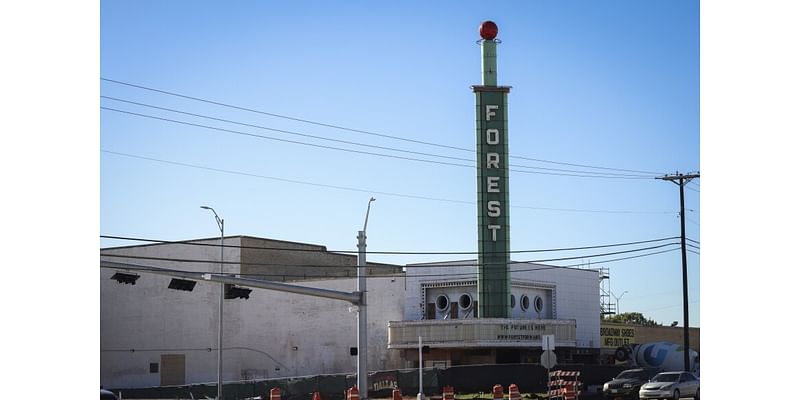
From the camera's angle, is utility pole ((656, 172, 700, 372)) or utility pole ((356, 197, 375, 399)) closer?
utility pole ((356, 197, 375, 399))

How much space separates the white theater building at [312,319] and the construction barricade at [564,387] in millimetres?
9778

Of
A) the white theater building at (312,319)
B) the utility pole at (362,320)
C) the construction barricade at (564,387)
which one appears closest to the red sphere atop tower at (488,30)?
the white theater building at (312,319)

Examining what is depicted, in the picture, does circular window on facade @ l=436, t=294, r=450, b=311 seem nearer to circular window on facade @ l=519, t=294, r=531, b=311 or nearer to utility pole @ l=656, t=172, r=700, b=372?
circular window on facade @ l=519, t=294, r=531, b=311

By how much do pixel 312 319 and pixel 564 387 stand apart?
27331mm

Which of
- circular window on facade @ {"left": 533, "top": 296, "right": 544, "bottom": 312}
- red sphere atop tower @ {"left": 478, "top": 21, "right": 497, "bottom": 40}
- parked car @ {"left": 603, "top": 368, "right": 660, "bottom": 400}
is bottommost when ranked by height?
parked car @ {"left": 603, "top": 368, "right": 660, "bottom": 400}

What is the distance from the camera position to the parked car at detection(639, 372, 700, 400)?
41.7m

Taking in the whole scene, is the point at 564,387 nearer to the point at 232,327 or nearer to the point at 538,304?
the point at 538,304

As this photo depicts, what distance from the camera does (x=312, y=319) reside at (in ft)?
231

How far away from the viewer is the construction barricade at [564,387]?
4076 centimetres

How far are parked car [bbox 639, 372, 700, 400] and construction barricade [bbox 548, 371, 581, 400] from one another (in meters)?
3.12

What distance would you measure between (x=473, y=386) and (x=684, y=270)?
42.3 feet

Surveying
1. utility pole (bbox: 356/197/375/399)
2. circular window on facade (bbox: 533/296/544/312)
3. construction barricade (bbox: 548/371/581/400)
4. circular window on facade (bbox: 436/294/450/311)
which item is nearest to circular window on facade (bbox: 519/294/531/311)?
circular window on facade (bbox: 533/296/544/312)

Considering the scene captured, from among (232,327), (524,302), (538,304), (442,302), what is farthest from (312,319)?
(538,304)

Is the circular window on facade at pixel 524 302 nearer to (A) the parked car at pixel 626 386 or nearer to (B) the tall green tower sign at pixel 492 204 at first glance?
(B) the tall green tower sign at pixel 492 204
